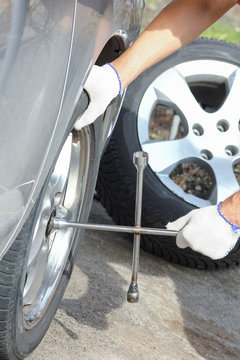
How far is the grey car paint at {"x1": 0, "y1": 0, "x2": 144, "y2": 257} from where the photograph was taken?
5.95ft

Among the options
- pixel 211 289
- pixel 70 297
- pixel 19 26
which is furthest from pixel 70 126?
pixel 211 289

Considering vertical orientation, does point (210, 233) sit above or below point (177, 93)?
below

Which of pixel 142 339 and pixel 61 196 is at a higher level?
pixel 61 196

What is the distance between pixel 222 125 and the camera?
371cm

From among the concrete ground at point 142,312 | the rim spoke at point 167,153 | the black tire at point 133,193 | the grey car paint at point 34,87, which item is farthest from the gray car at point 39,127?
the rim spoke at point 167,153

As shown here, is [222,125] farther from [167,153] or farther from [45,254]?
Result: [45,254]

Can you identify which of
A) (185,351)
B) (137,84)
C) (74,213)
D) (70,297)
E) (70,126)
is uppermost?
(137,84)

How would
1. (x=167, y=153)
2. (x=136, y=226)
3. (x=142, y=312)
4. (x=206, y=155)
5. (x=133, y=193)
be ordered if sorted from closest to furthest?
(x=136, y=226) < (x=142, y=312) < (x=133, y=193) < (x=167, y=153) < (x=206, y=155)

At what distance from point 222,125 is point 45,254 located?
58.0 inches

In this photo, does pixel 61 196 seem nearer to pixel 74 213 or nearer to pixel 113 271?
pixel 74 213

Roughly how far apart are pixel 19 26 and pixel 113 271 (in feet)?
5.27

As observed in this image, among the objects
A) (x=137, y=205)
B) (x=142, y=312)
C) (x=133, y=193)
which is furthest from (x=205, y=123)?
(x=137, y=205)

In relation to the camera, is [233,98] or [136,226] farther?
[233,98]

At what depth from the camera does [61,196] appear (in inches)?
102
